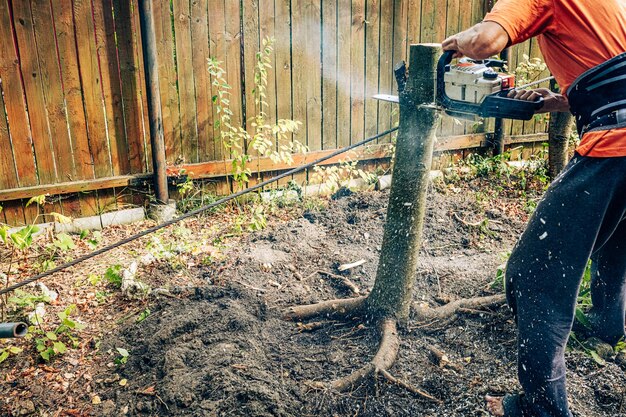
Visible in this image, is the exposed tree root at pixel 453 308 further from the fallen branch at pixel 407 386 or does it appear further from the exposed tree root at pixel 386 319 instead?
the fallen branch at pixel 407 386

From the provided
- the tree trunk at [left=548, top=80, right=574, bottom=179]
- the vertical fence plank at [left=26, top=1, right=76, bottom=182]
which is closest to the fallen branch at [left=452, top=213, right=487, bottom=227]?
the tree trunk at [left=548, top=80, right=574, bottom=179]

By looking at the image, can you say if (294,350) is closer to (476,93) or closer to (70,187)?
(476,93)

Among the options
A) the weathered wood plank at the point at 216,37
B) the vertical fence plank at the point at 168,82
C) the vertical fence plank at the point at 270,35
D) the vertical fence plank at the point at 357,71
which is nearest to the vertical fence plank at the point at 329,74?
the vertical fence plank at the point at 357,71

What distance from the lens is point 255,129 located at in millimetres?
5367

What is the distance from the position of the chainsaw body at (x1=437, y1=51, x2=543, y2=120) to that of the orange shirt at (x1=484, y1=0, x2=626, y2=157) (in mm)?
234

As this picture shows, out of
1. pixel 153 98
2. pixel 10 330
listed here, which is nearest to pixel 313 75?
pixel 153 98

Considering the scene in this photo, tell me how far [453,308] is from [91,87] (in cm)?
360

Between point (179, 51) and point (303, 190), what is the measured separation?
6.04 ft

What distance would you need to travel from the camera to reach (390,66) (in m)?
5.86

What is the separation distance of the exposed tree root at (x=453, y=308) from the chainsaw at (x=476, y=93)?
1307 millimetres

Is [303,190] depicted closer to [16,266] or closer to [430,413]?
[16,266]

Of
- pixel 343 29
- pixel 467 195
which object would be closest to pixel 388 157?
pixel 467 195

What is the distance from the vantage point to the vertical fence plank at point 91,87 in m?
4.54

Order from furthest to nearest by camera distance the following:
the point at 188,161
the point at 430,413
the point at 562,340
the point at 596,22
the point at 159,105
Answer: the point at 188,161, the point at 159,105, the point at 430,413, the point at 562,340, the point at 596,22
